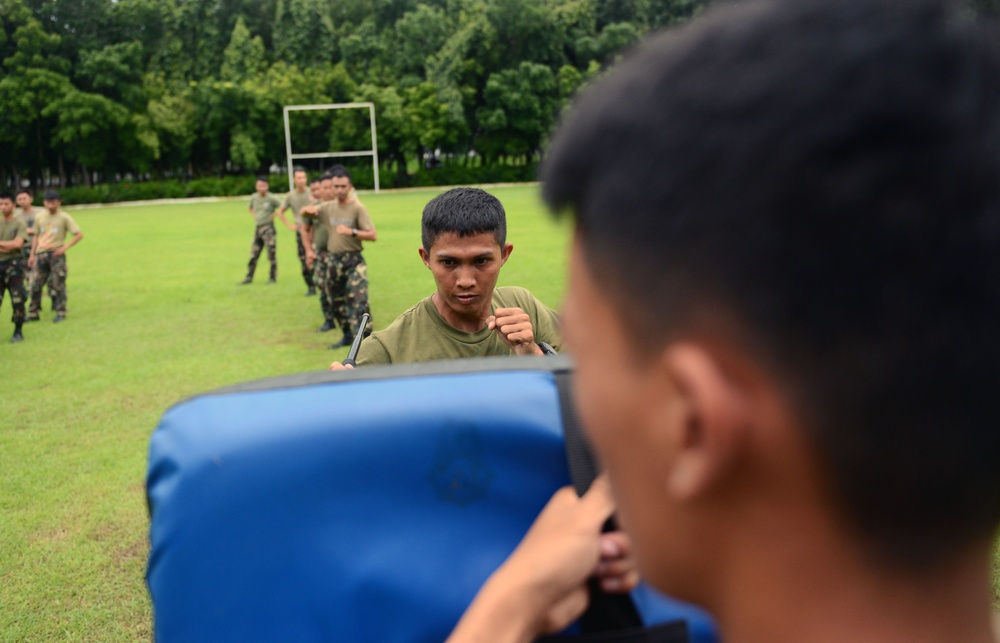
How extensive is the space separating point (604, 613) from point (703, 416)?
66cm

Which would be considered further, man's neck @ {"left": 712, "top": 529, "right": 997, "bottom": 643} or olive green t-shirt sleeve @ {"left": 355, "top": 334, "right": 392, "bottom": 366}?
olive green t-shirt sleeve @ {"left": 355, "top": 334, "right": 392, "bottom": 366}

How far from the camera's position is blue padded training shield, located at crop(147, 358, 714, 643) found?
118 centimetres

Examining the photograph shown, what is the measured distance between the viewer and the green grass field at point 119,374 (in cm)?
436

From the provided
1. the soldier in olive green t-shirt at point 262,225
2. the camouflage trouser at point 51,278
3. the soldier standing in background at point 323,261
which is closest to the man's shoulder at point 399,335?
the soldier standing in background at point 323,261

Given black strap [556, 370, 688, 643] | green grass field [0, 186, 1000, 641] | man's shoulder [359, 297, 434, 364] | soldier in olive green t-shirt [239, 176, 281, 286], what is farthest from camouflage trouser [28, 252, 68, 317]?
black strap [556, 370, 688, 643]

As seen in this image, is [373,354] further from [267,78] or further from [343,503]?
[267,78]

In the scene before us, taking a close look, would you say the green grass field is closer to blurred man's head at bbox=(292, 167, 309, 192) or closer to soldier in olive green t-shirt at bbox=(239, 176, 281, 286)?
soldier in olive green t-shirt at bbox=(239, 176, 281, 286)

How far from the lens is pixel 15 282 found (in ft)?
36.4

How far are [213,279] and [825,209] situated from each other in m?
15.8

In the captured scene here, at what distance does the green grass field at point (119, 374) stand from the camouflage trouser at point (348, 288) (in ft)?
1.23

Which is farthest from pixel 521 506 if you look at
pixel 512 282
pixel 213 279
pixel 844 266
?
pixel 213 279

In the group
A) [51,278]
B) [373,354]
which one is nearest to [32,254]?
[51,278]

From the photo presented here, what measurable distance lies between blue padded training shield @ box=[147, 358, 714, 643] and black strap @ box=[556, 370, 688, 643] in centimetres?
2

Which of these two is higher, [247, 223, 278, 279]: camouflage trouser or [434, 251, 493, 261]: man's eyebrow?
[434, 251, 493, 261]: man's eyebrow
